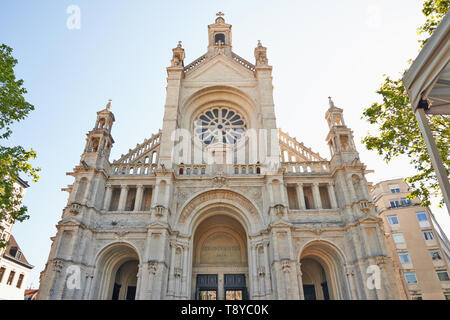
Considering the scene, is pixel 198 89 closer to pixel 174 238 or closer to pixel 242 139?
pixel 242 139

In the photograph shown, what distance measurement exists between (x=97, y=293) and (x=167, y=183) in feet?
27.8

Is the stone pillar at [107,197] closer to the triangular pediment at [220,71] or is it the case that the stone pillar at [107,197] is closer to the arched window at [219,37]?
the triangular pediment at [220,71]

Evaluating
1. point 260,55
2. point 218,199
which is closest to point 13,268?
point 218,199

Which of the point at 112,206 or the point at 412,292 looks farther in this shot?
the point at 412,292

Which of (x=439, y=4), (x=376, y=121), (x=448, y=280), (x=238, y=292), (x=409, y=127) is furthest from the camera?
(x=448, y=280)

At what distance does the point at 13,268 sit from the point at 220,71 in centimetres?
3535

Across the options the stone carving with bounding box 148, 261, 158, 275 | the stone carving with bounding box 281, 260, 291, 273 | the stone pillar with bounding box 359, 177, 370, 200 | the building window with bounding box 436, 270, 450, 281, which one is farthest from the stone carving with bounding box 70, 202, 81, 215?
the building window with bounding box 436, 270, 450, 281

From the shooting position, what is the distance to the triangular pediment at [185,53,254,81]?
2794 centimetres

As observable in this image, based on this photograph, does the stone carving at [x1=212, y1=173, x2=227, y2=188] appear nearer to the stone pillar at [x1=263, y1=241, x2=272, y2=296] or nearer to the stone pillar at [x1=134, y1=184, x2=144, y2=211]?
the stone pillar at [x1=263, y1=241, x2=272, y2=296]

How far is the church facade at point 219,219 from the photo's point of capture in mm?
17859

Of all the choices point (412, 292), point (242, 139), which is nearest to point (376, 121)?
point (242, 139)

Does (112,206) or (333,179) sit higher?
(333,179)

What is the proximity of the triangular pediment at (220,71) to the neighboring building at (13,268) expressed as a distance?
24823 mm

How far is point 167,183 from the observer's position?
2097 centimetres
